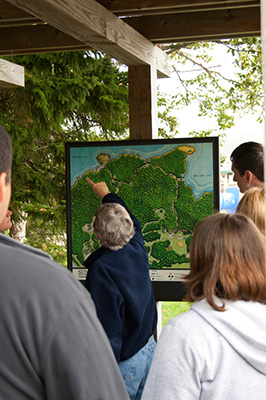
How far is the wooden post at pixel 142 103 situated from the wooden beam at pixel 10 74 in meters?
0.95

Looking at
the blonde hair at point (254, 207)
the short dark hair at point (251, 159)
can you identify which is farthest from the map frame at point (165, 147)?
the blonde hair at point (254, 207)

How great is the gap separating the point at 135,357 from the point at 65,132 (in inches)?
360

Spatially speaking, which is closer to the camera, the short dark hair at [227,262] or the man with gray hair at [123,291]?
the short dark hair at [227,262]

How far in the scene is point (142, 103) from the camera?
4.97m

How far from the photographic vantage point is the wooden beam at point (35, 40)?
520 cm

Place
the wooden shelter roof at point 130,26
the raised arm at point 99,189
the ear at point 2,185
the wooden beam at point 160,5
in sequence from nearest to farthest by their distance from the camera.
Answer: the ear at point 2,185 → the wooden shelter roof at point 130,26 → the wooden beam at point 160,5 → the raised arm at point 99,189

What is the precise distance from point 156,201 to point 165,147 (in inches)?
17.5

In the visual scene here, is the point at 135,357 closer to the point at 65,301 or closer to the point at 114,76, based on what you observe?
the point at 65,301

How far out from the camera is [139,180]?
187 inches

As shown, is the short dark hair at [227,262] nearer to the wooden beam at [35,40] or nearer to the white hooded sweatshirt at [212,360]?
the white hooded sweatshirt at [212,360]

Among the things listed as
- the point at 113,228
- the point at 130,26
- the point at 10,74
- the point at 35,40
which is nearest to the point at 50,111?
the point at 35,40

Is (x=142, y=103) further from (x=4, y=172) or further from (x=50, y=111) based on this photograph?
(x=50, y=111)

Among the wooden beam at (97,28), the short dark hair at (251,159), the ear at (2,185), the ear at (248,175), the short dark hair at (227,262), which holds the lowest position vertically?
the short dark hair at (227,262)

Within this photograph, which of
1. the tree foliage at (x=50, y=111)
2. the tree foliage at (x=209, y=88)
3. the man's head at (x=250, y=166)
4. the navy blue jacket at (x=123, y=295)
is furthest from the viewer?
the tree foliage at (x=209, y=88)
